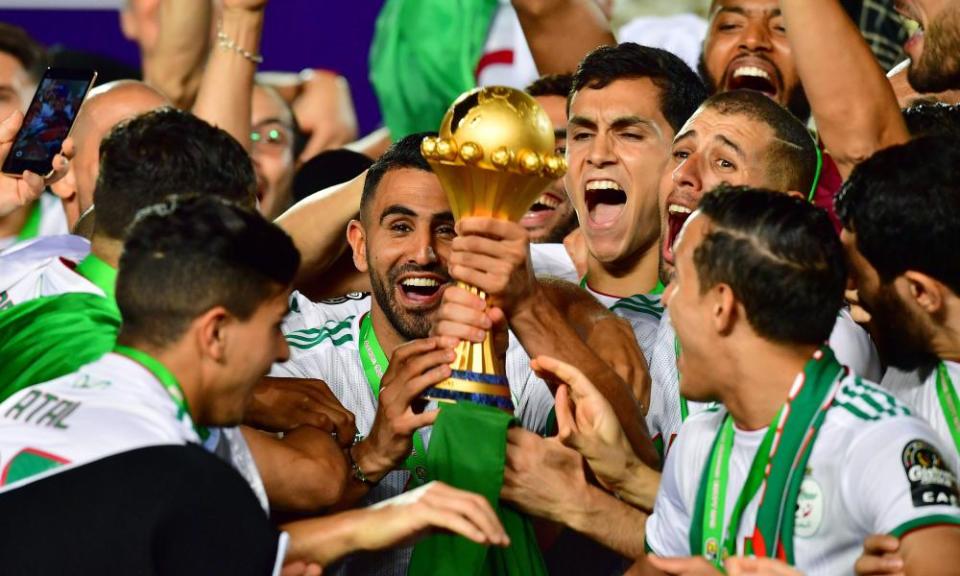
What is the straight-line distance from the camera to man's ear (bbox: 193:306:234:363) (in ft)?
9.53

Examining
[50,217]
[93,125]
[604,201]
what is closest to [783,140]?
[604,201]

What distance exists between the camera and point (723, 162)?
13.3 feet

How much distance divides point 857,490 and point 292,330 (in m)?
1.94

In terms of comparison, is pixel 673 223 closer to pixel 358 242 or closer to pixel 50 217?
pixel 358 242

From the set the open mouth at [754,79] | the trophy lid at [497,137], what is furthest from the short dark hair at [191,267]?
the open mouth at [754,79]

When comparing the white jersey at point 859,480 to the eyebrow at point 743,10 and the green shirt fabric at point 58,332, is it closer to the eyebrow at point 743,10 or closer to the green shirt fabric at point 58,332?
the green shirt fabric at point 58,332

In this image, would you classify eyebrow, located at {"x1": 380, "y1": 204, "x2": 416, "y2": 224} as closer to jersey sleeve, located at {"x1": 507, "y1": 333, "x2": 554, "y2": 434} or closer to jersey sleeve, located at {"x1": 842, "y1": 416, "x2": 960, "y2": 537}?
jersey sleeve, located at {"x1": 507, "y1": 333, "x2": 554, "y2": 434}

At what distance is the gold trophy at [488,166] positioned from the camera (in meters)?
3.30

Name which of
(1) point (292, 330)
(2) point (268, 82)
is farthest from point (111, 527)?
(2) point (268, 82)

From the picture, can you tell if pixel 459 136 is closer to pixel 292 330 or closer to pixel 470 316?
pixel 470 316

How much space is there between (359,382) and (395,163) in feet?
1.96

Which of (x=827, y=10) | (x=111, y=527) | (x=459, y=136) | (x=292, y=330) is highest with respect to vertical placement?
(x=827, y=10)

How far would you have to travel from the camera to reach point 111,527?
2.62 metres

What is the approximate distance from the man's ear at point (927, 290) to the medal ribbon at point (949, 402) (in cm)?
13
